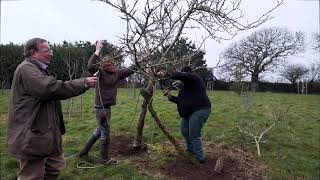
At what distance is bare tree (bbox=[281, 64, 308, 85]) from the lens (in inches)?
2053

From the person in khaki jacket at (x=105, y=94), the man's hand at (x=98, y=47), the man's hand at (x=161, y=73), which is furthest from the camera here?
the person in khaki jacket at (x=105, y=94)

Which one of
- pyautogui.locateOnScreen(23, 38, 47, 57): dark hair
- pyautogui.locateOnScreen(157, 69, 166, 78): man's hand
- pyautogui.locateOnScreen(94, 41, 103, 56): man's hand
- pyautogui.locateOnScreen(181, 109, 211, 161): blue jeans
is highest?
pyautogui.locateOnScreen(94, 41, 103, 56): man's hand

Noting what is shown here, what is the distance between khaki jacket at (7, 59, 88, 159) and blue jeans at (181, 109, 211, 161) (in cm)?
271

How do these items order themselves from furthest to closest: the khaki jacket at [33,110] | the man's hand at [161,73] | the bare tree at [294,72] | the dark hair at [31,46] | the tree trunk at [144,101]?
the bare tree at [294,72] → the tree trunk at [144,101] → the man's hand at [161,73] → the dark hair at [31,46] → the khaki jacket at [33,110]

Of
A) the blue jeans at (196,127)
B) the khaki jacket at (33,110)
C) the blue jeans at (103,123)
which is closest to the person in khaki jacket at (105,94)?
the blue jeans at (103,123)

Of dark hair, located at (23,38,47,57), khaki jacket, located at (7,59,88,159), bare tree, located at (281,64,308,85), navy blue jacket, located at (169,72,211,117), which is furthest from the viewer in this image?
bare tree, located at (281,64,308,85)

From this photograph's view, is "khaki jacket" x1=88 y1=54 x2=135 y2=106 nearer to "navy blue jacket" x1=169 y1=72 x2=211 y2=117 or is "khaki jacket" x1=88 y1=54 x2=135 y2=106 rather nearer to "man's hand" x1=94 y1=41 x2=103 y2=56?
"man's hand" x1=94 y1=41 x2=103 y2=56

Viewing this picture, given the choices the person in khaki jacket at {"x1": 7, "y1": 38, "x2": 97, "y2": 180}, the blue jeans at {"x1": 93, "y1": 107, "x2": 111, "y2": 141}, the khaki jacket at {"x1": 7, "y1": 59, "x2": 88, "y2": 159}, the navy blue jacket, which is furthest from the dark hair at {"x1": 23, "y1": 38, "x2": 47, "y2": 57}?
the navy blue jacket

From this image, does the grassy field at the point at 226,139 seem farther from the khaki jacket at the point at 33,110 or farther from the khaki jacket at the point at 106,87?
the khaki jacket at the point at 33,110

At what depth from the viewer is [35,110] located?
4.46 meters

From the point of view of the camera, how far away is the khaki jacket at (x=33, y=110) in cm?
440

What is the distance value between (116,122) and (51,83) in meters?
6.99

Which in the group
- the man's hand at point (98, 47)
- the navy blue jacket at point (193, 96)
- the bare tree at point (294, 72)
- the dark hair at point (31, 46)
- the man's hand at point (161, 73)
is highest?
the bare tree at point (294, 72)

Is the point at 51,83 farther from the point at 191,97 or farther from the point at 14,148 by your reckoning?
the point at 191,97
